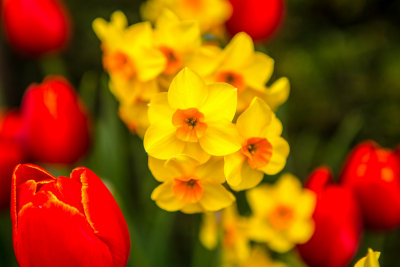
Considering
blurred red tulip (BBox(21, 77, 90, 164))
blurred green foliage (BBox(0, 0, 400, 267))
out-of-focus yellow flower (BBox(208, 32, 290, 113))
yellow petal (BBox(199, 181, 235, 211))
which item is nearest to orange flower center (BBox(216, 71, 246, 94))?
out-of-focus yellow flower (BBox(208, 32, 290, 113))

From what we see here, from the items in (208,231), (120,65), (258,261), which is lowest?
(258,261)

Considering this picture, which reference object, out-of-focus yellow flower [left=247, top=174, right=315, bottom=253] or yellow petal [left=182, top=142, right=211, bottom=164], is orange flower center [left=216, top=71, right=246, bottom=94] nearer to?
yellow petal [left=182, top=142, right=211, bottom=164]

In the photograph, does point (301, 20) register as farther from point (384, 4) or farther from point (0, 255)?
point (0, 255)

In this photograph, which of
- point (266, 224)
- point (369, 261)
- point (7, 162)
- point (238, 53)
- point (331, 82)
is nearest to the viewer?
point (369, 261)

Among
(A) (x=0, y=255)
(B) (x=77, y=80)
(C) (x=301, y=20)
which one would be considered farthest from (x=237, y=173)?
(B) (x=77, y=80)

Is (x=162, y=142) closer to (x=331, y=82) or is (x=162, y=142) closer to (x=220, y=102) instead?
(x=220, y=102)

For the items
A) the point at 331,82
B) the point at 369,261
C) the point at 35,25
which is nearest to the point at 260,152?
the point at 369,261
